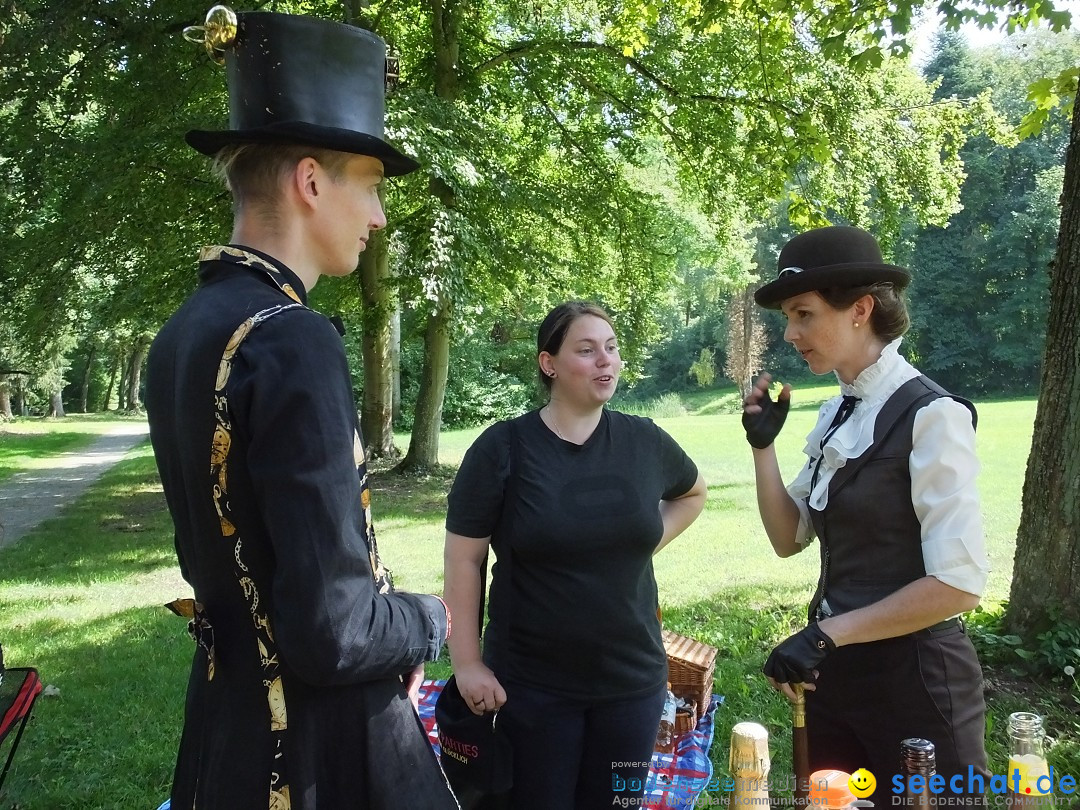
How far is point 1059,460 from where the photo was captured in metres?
4.48

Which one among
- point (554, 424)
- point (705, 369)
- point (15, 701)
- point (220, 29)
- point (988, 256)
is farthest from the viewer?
point (705, 369)

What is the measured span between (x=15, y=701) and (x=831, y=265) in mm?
3334

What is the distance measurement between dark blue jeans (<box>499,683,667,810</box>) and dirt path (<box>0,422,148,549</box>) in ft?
21.3

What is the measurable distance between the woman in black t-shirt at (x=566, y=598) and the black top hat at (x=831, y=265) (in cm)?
71

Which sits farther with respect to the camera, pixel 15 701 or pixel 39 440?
pixel 39 440

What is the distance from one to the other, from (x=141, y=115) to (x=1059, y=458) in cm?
941

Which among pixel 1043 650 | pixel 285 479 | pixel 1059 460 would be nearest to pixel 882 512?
pixel 285 479

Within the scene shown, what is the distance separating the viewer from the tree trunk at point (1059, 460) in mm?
4414

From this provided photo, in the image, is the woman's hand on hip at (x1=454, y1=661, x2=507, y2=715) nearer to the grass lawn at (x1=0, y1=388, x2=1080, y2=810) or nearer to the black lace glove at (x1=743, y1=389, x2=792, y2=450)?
Result: the black lace glove at (x1=743, y1=389, x2=792, y2=450)

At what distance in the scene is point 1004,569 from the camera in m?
7.40

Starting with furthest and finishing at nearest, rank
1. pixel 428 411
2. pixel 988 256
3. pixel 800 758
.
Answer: pixel 988 256 → pixel 428 411 → pixel 800 758

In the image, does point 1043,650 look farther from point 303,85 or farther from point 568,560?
point 303,85

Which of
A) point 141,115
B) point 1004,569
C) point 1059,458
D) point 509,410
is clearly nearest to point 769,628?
point 1059,458

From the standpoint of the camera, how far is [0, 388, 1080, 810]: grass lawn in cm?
413
